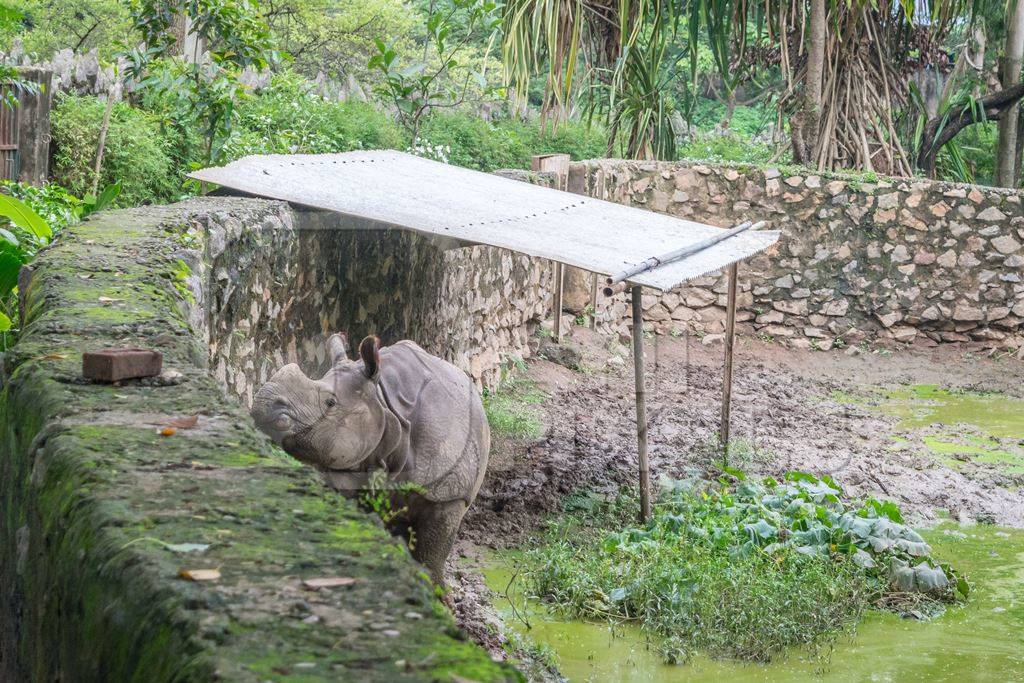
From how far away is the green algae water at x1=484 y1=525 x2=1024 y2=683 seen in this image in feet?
16.2

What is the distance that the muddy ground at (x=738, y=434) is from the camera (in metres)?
7.10

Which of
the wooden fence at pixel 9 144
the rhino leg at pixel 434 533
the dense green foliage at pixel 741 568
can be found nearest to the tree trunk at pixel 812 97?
the dense green foliage at pixel 741 568

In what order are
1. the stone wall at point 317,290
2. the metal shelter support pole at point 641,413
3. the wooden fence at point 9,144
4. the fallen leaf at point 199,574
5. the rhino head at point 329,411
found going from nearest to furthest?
1. the fallen leaf at point 199,574
2. the rhino head at point 329,411
3. the stone wall at point 317,290
4. the metal shelter support pole at point 641,413
5. the wooden fence at point 9,144

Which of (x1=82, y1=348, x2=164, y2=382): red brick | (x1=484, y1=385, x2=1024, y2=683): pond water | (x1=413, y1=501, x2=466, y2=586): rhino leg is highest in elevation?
(x1=82, y1=348, x2=164, y2=382): red brick

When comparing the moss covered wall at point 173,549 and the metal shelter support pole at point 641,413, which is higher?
the moss covered wall at point 173,549

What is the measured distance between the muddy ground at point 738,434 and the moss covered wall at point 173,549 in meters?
2.49

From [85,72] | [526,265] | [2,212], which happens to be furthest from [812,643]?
[85,72]

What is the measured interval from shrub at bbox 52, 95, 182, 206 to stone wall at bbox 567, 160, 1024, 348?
15.5 feet

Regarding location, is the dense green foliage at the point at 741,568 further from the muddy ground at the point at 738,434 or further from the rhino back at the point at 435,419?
the rhino back at the point at 435,419

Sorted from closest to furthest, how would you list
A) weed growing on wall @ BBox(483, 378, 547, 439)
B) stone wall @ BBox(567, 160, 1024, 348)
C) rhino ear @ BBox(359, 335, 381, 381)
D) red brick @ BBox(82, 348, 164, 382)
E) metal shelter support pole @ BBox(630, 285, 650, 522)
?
1. red brick @ BBox(82, 348, 164, 382)
2. rhino ear @ BBox(359, 335, 381, 381)
3. metal shelter support pole @ BBox(630, 285, 650, 522)
4. weed growing on wall @ BBox(483, 378, 547, 439)
5. stone wall @ BBox(567, 160, 1024, 348)

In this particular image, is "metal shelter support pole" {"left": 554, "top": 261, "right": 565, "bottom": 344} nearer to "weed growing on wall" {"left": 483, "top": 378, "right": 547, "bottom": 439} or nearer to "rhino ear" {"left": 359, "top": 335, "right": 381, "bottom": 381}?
"weed growing on wall" {"left": 483, "top": 378, "right": 547, "bottom": 439}

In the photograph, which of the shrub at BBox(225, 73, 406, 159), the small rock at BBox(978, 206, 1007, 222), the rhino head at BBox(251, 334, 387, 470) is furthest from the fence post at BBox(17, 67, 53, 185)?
the small rock at BBox(978, 206, 1007, 222)

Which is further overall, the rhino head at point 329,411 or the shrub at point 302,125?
the shrub at point 302,125

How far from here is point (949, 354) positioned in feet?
41.9
